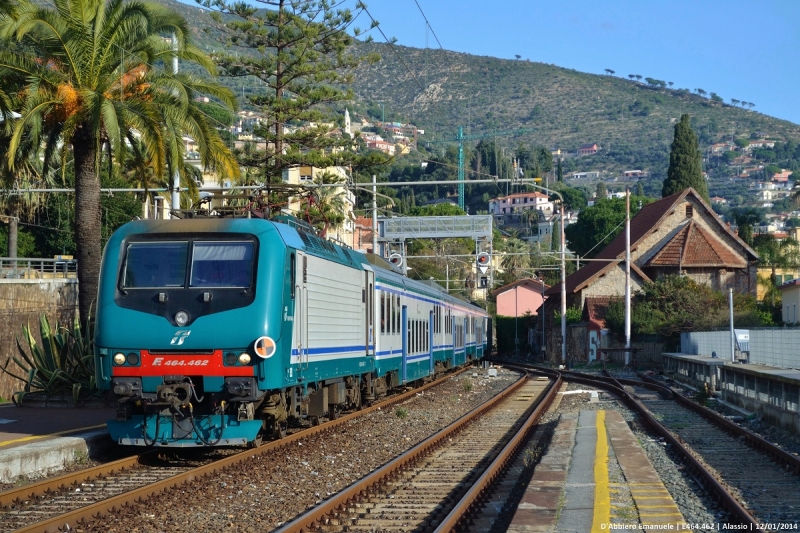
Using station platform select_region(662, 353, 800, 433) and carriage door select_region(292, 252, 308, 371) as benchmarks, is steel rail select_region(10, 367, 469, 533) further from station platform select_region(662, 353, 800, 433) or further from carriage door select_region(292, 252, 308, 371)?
station platform select_region(662, 353, 800, 433)

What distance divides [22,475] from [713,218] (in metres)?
55.0

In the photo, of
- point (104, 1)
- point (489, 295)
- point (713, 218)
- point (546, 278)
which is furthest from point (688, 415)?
point (546, 278)

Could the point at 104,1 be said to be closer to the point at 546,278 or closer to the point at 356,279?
the point at 356,279

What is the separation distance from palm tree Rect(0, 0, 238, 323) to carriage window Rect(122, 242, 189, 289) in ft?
18.4

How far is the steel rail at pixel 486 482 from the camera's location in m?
9.27

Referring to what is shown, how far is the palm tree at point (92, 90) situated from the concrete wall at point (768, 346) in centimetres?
1276

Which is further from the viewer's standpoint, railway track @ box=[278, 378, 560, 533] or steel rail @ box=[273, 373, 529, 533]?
railway track @ box=[278, 378, 560, 533]

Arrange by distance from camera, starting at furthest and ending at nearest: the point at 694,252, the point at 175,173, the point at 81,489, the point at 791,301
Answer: the point at 694,252
the point at 791,301
the point at 175,173
the point at 81,489

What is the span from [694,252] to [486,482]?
164 feet

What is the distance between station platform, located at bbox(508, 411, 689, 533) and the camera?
8883mm

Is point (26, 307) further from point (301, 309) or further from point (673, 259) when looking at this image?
point (673, 259)

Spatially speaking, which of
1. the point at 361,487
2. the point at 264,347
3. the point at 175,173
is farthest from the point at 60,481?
the point at 175,173

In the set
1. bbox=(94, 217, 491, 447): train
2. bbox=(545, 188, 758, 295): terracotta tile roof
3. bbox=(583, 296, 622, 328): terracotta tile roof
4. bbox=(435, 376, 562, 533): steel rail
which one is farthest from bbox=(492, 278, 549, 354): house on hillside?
bbox=(94, 217, 491, 447): train

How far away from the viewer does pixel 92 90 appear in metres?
18.6
